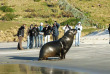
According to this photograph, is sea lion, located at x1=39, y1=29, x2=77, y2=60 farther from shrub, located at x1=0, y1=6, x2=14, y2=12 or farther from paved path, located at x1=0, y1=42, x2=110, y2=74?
shrub, located at x1=0, y1=6, x2=14, y2=12

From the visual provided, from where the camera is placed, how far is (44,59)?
1534 cm

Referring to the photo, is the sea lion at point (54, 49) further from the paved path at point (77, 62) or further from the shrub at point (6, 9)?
the shrub at point (6, 9)

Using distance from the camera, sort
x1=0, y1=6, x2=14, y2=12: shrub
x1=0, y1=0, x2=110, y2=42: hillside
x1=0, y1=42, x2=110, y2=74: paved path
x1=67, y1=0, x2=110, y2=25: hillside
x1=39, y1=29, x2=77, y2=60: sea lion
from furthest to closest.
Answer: x1=0, y1=6, x2=14, y2=12: shrub < x1=67, y1=0, x2=110, y2=25: hillside < x1=0, y1=0, x2=110, y2=42: hillside < x1=39, y1=29, x2=77, y2=60: sea lion < x1=0, y1=42, x2=110, y2=74: paved path

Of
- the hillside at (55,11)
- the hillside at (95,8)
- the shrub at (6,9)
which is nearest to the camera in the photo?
the hillside at (55,11)

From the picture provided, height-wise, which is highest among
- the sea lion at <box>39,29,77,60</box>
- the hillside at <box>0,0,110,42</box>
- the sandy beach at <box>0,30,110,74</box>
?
the hillside at <box>0,0,110,42</box>

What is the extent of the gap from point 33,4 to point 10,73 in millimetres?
74061

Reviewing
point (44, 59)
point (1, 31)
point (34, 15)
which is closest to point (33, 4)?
point (34, 15)

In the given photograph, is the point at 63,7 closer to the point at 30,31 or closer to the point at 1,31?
the point at 1,31

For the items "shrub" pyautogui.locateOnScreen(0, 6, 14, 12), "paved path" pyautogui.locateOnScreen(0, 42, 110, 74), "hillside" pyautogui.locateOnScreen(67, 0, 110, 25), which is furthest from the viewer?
"shrub" pyautogui.locateOnScreen(0, 6, 14, 12)

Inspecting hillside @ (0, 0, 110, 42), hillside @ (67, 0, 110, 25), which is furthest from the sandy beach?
hillside @ (67, 0, 110, 25)

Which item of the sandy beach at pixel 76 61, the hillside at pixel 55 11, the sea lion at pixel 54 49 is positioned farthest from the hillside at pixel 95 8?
the sea lion at pixel 54 49

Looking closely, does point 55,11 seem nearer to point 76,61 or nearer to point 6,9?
point 6,9

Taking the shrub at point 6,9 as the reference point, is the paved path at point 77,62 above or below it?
below

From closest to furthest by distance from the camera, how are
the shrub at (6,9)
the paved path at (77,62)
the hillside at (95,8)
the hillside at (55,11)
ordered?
the paved path at (77,62) → the hillside at (55,11) → the hillside at (95,8) → the shrub at (6,9)
